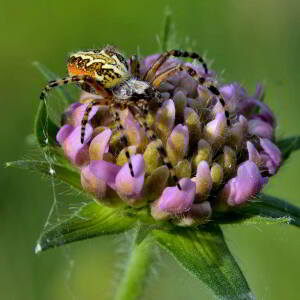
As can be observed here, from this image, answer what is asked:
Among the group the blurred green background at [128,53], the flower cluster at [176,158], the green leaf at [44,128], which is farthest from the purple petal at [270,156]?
the blurred green background at [128,53]

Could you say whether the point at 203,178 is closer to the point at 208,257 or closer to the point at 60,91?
the point at 208,257

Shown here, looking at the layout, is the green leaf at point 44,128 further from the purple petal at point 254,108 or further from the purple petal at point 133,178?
the purple petal at point 254,108

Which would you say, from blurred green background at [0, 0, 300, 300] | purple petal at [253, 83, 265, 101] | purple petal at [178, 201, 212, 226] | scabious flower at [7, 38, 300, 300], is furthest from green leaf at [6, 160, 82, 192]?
blurred green background at [0, 0, 300, 300]

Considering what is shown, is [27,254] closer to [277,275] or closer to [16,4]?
[277,275]

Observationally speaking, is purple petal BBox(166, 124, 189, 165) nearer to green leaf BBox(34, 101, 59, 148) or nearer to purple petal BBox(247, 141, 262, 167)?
purple petal BBox(247, 141, 262, 167)

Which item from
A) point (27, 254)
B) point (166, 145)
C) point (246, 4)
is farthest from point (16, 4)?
point (166, 145)

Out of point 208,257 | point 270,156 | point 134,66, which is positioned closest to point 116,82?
point 134,66
